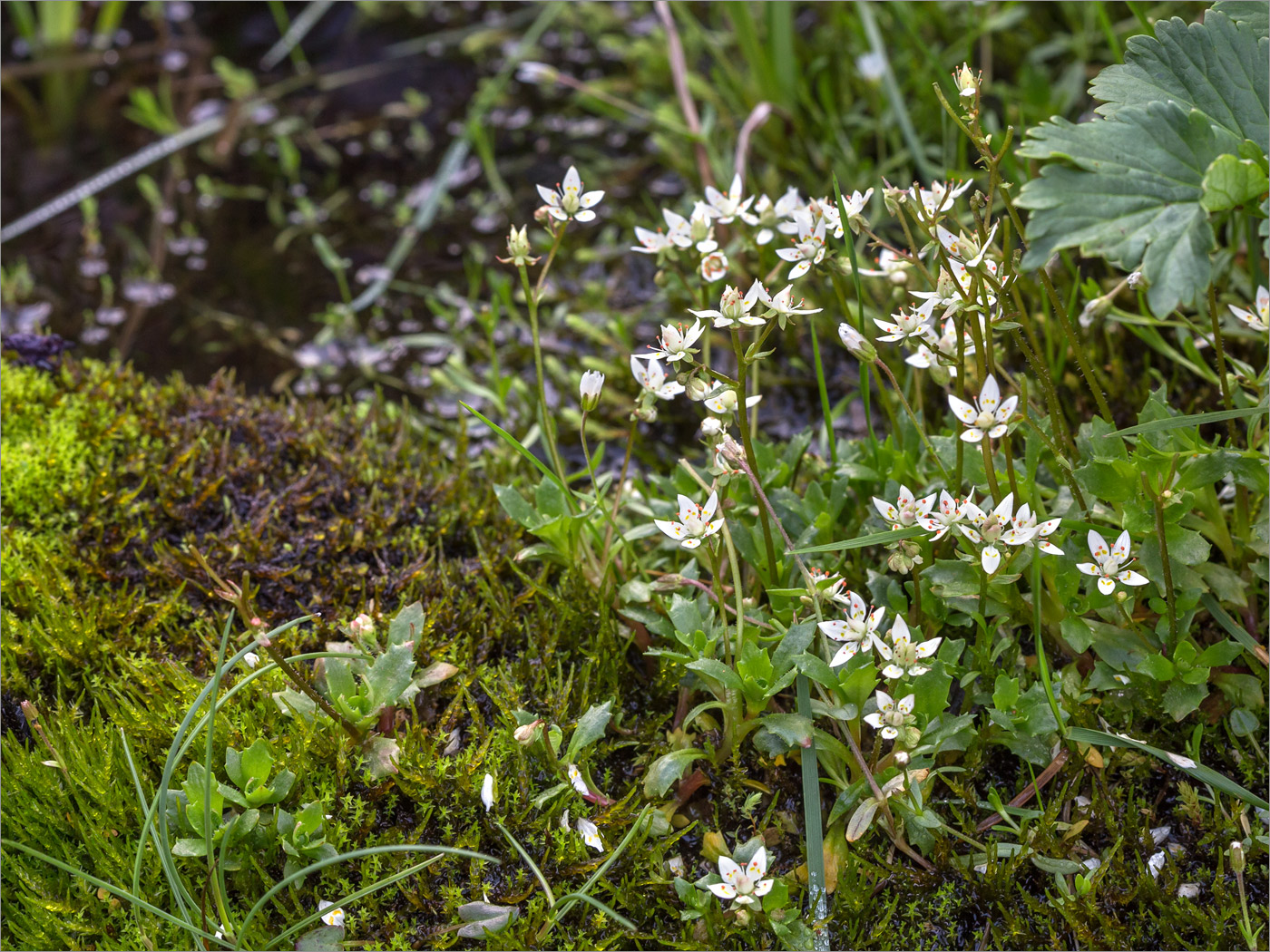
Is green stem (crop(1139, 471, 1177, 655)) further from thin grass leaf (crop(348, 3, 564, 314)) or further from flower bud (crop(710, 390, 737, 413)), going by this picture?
thin grass leaf (crop(348, 3, 564, 314))

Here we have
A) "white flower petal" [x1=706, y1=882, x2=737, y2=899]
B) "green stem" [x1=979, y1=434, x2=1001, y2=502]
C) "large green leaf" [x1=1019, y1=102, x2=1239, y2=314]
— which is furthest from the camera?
"green stem" [x1=979, y1=434, x2=1001, y2=502]

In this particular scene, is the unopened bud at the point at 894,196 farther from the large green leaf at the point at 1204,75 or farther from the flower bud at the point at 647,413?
the flower bud at the point at 647,413

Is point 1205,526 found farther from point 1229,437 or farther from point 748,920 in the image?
point 748,920

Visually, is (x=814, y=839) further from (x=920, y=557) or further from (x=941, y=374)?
(x=941, y=374)

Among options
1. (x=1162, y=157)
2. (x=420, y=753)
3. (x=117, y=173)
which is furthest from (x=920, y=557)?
(x=117, y=173)

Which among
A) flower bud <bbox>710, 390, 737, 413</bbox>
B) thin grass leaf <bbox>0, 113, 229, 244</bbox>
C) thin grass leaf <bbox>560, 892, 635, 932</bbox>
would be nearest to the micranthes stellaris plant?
flower bud <bbox>710, 390, 737, 413</bbox>

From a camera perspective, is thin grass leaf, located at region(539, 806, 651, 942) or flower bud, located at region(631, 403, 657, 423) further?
flower bud, located at region(631, 403, 657, 423)

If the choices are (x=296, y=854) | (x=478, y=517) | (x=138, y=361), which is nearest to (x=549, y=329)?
(x=478, y=517)
